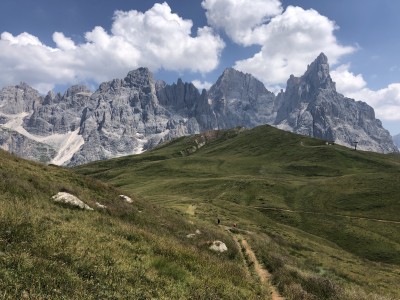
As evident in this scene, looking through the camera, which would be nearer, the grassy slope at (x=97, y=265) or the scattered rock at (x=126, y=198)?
the grassy slope at (x=97, y=265)

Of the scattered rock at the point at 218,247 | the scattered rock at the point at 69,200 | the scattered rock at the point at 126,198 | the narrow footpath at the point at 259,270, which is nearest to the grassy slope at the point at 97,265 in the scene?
the narrow footpath at the point at 259,270

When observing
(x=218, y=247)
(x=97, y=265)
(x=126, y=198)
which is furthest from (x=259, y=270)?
(x=126, y=198)

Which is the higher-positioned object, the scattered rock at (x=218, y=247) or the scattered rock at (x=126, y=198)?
the scattered rock at (x=126, y=198)

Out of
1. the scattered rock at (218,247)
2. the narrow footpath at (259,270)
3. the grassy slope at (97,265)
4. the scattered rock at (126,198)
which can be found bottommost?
the narrow footpath at (259,270)

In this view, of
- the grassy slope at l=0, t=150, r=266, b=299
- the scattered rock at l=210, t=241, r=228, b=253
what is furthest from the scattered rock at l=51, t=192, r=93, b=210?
the scattered rock at l=210, t=241, r=228, b=253

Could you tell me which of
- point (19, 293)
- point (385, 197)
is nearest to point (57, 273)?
point (19, 293)

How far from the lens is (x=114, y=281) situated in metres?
12.6

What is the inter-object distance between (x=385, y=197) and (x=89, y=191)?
119m

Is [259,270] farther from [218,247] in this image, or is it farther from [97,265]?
[97,265]

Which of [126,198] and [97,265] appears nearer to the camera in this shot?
[97,265]

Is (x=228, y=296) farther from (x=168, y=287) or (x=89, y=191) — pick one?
(x=89, y=191)

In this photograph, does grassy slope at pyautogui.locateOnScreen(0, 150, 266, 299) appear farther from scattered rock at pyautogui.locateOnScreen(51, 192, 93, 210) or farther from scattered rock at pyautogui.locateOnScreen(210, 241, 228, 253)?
scattered rock at pyautogui.locateOnScreen(210, 241, 228, 253)

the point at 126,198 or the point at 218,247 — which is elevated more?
the point at 126,198

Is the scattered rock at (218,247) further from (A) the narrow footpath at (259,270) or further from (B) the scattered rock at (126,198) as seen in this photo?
(B) the scattered rock at (126,198)
